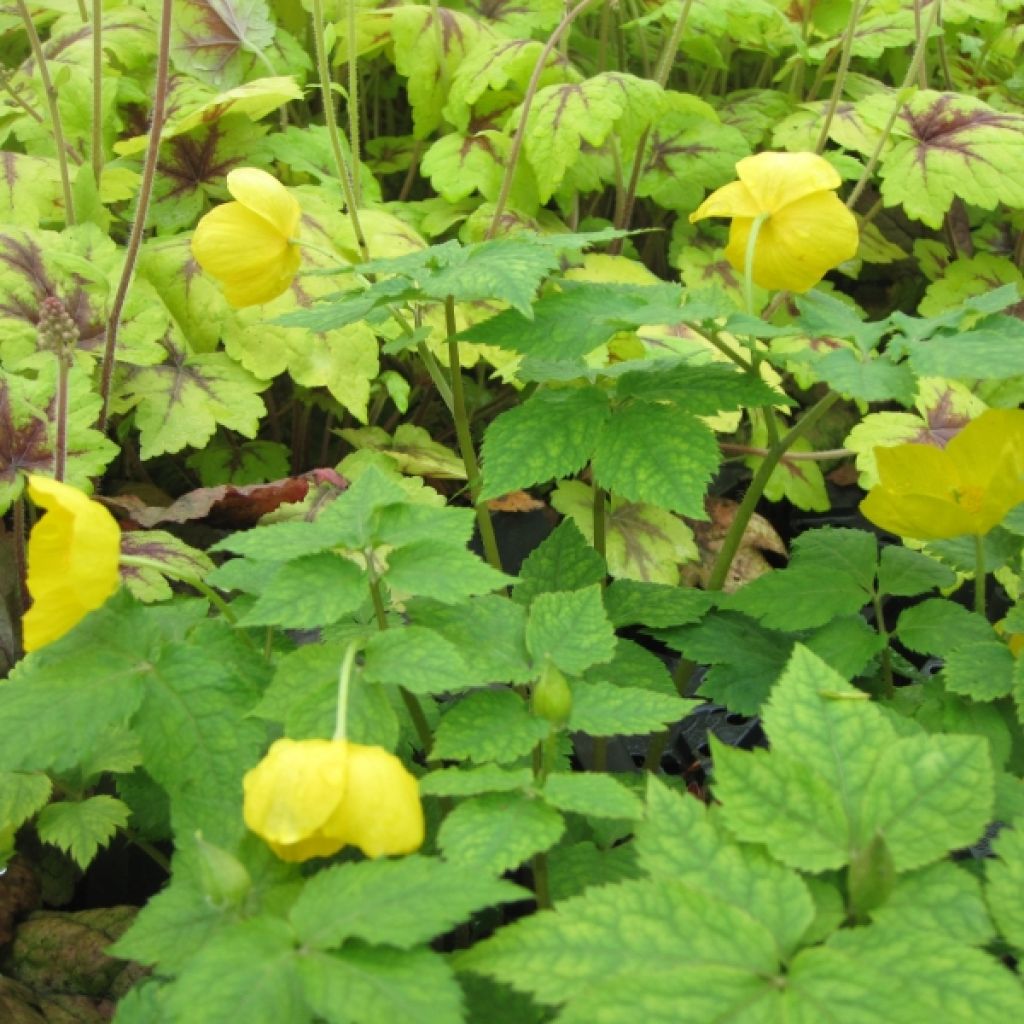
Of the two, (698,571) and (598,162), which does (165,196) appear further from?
(698,571)

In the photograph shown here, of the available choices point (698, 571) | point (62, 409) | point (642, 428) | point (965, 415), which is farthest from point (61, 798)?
point (965, 415)

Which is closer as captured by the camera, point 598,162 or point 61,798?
point 61,798

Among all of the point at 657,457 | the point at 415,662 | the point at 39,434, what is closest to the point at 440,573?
the point at 415,662

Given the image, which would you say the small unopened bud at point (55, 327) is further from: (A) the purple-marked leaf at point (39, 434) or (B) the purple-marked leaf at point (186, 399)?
(B) the purple-marked leaf at point (186, 399)

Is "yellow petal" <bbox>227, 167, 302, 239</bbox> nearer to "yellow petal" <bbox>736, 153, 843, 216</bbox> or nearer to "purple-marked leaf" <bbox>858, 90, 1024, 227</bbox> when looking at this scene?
"yellow petal" <bbox>736, 153, 843, 216</bbox>

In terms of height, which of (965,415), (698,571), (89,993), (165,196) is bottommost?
(698,571)

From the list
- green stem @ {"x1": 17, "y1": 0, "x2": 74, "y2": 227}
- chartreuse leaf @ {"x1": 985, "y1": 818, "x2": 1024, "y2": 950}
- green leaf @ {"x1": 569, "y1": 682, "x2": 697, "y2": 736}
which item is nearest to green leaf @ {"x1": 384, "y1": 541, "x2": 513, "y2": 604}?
green leaf @ {"x1": 569, "y1": 682, "x2": 697, "y2": 736}

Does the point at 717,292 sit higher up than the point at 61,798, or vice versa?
the point at 717,292

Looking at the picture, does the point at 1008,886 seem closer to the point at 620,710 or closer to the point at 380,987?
the point at 620,710
